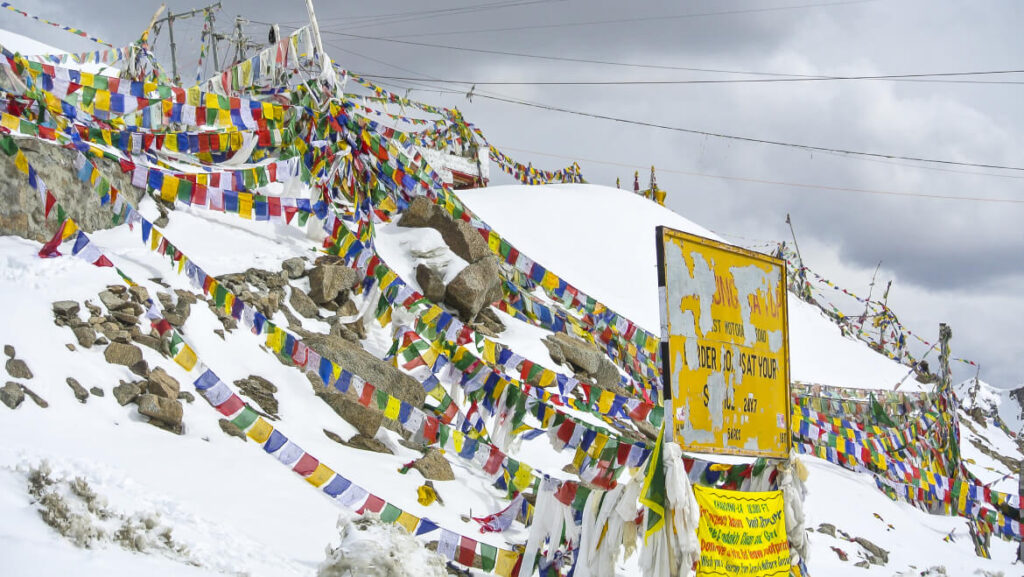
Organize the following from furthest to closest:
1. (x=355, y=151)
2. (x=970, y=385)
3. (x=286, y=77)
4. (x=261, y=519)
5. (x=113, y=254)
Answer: (x=970, y=385), (x=286, y=77), (x=355, y=151), (x=113, y=254), (x=261, y=519)

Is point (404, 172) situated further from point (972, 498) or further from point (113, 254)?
point (972, 498)

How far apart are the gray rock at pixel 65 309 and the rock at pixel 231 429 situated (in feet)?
6.39

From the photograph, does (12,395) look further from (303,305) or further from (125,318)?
(303,305)

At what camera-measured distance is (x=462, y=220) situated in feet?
59.4

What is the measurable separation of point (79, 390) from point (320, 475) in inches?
91.9

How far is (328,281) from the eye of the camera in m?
13.8

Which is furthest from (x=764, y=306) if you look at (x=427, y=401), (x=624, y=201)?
(x=624, y=201)

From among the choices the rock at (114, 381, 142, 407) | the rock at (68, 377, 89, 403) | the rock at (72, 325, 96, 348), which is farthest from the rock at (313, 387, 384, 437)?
the rock at (68, 377, 89, 403)

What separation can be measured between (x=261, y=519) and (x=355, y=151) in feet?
38.6

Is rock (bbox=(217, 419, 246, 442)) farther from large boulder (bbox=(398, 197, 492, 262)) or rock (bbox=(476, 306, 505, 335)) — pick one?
large boulder (bbox=(398, 197, 492, 262))

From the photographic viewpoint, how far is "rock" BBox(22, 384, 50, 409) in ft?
23.4

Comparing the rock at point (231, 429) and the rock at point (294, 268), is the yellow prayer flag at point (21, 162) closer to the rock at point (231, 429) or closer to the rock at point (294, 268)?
the rock at point (294, 268)

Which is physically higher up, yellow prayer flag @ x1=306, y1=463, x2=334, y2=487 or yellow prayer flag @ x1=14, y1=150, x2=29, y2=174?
yellow prayer flag @ x1=14, y1=150, x2=29, y2=174

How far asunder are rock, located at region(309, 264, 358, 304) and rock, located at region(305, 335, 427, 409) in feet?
6.34
